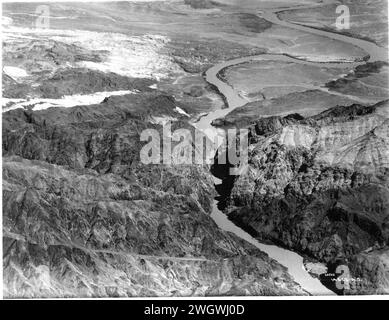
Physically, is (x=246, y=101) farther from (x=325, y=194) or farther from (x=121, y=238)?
(x=121, y=238)

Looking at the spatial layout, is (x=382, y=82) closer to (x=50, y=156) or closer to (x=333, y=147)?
(x=333, y=147)

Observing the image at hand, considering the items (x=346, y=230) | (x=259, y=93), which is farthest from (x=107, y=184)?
(x=259, y=93)

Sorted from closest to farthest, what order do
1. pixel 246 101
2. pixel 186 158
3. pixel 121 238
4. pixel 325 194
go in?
pixel 121 238 < pixel 325 194 < pixel 186 158 < pixel 246 101
